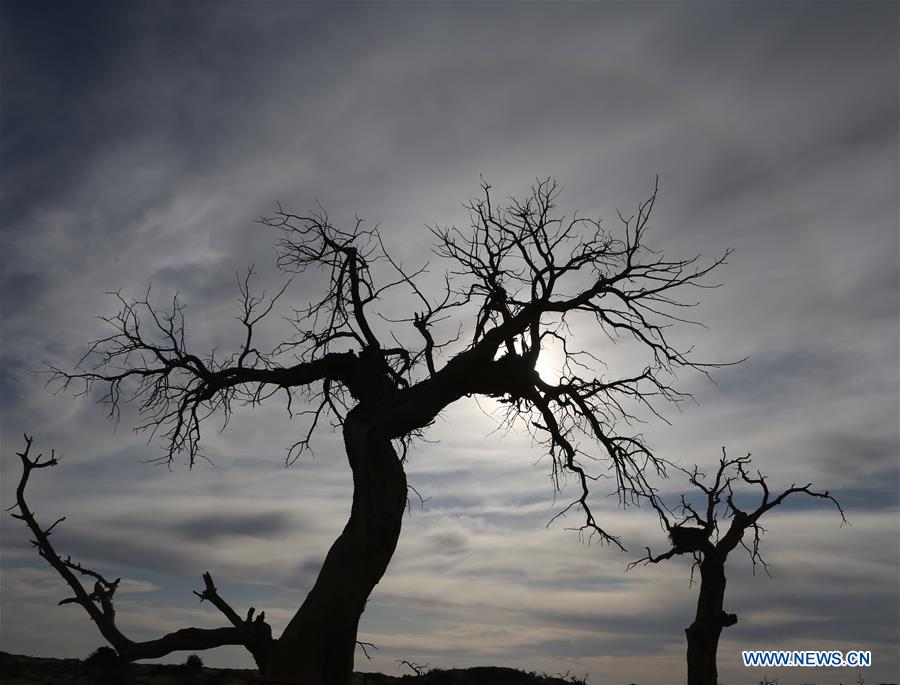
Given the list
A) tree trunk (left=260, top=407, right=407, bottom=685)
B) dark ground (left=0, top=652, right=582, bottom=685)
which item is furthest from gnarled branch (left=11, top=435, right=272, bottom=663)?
dark ground (left=0, top=652, right=582, bottom=685)

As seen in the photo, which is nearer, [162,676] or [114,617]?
[114,617]

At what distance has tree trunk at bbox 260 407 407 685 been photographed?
920cm

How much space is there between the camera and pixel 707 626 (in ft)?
43.6

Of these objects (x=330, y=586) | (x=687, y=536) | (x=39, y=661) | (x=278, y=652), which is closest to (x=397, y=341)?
(x=330, y=586)

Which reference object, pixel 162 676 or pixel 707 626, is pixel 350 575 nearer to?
pixel 707 626

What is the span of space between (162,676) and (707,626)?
11.9m

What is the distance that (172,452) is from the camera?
12070 millimetres

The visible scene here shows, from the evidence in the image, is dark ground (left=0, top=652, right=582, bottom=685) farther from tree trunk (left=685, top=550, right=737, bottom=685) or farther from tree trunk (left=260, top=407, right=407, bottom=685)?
tree trunk (left=260, top=407, right=407, bottom=685)

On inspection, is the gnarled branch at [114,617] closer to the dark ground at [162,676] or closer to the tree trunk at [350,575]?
the tree trunk at [350,575]

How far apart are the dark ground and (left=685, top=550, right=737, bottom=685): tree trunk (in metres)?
4.11

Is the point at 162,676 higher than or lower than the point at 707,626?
lower

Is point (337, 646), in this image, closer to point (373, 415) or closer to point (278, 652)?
point (278, 652)

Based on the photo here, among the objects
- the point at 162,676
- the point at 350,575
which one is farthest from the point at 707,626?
the point at 162,676

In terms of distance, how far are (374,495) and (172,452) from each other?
3.99 meters
